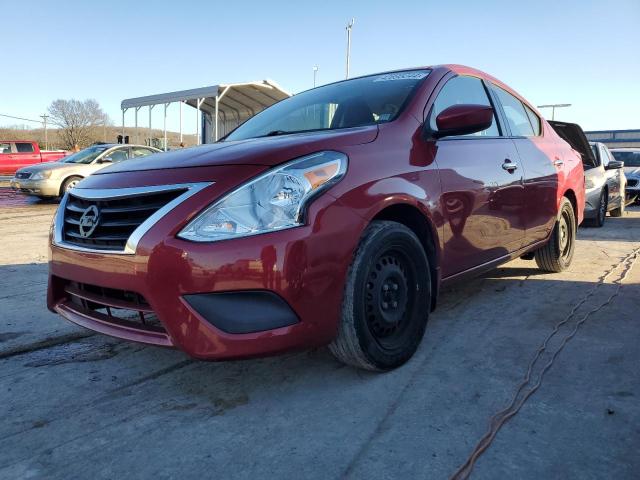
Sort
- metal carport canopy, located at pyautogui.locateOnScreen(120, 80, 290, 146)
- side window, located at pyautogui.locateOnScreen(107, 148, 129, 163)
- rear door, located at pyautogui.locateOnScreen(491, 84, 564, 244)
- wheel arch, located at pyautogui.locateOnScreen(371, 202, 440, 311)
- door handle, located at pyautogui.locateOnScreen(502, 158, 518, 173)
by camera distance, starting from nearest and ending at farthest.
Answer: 1. wheel arch, located at pyautogui.locateOnScreen(371, 202, 440, 311)
2. door handle, located at pyautogui.locateOnScreen(502, 158, 518, 173)
3. rear door, located at pyautogui.locateOnScreen(491, 84, 564, 244)
4. side window, located at pyautogui.locateOnScreen(107, 148, 129, 163)
5. metal carport canopy, located at pyautogui.locateOnScreen(120, 80, 290, 146)

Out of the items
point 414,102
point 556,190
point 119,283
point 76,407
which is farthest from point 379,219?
point 556,190

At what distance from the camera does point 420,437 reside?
194 centimetres

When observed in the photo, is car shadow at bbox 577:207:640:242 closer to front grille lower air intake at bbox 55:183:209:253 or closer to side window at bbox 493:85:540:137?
side window at bbox 493:85:540:137

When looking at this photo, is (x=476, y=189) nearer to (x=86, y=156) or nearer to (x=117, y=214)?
(x=117, y=214)

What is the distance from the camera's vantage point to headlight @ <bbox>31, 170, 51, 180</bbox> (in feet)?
37.8

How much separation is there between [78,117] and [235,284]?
292 ft

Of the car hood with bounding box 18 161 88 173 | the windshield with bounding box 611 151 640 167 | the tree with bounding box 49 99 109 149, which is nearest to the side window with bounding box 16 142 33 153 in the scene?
the car hood with bounding box 18 161 88 173

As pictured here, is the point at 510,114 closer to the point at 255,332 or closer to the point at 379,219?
the point at 379,219

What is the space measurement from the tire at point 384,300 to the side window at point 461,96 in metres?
0.77

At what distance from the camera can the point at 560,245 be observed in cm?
464

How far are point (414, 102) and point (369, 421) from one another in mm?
1667

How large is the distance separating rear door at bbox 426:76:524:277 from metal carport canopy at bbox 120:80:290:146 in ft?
48.3

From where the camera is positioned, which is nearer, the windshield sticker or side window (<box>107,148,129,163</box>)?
the windshield sticker

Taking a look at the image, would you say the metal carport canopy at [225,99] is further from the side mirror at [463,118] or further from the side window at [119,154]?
the side mirror at [463,118]
